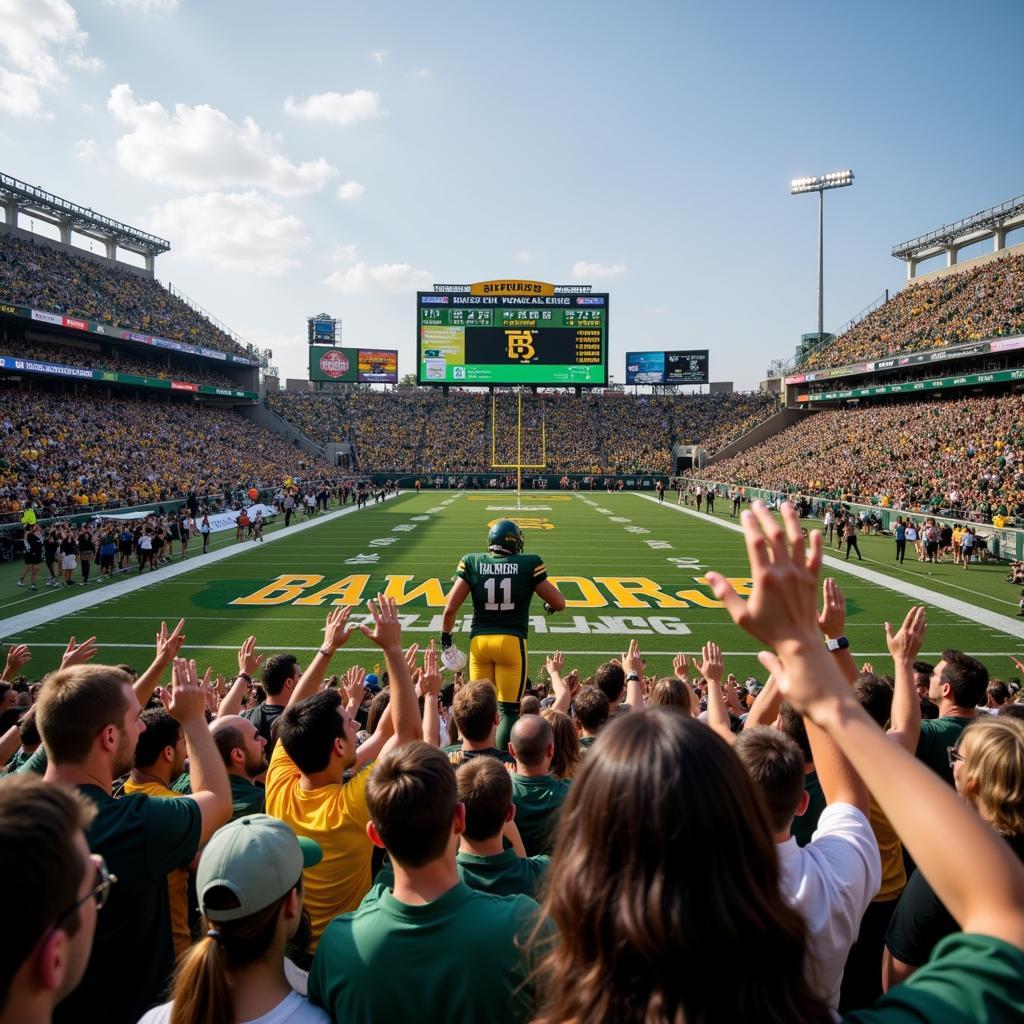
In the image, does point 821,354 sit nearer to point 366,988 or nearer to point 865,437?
point 865,437

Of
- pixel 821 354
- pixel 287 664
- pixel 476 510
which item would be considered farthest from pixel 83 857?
pixel 821 354

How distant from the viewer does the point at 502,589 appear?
6207 millimetres

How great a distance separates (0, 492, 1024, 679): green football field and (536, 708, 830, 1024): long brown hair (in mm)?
10616

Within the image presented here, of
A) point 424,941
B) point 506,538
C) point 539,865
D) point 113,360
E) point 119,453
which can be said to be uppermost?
point 113,360

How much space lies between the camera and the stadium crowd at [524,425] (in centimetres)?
6062

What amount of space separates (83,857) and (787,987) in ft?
4.17

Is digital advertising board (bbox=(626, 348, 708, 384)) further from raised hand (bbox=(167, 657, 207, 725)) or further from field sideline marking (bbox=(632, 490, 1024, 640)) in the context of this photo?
raised hand (bbox=(167, 657, 207, 725))

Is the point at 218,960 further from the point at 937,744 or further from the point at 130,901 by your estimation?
the point at 937,744

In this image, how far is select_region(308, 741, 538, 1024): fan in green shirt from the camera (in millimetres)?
1815

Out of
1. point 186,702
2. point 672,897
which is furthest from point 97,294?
point 672,897

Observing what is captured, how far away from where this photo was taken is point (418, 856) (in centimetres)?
197

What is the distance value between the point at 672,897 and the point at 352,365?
2757 inches

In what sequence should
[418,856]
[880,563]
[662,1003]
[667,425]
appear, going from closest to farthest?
[662,1003], [418,856], [880,563], [667,425]

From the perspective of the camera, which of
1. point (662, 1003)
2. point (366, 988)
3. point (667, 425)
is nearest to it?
point (662, 1003)
